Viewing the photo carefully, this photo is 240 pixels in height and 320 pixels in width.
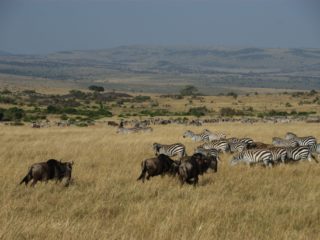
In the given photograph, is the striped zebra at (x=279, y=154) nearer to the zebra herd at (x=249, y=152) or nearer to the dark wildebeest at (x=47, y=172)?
the zebra herd at (x=249, y=152)

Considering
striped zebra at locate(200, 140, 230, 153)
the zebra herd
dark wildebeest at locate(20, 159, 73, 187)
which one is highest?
dark wildebeest at locate(20, 159, 73, 187)

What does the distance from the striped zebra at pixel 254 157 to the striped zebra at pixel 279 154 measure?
1.29 ft

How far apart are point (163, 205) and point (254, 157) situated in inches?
251

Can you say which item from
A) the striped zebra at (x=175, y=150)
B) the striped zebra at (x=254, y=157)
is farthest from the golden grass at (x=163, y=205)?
the striped zebra at (x=175, y=150)

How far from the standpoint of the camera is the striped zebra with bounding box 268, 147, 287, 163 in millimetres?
15234

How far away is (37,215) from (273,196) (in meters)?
4.61

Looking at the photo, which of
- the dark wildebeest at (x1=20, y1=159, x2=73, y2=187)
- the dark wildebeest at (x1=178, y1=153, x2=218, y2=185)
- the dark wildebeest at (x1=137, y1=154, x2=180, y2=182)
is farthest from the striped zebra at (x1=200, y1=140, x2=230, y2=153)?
the dark wildebeest at (x1=20, y1=159, x2=73, y2=187)

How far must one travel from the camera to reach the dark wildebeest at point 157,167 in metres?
11.9

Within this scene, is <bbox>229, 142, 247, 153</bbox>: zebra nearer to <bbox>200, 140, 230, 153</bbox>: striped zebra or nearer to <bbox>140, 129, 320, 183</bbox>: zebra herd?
<bbox>140, 129, 320, 183</bbox>: zebra herd

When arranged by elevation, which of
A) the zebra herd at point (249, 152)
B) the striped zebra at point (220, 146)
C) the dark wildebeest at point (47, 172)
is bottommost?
the striped zebra at point (220, 146)

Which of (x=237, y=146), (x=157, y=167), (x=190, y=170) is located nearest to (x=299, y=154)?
(x=237, y=146)

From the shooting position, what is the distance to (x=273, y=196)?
33.6 feet

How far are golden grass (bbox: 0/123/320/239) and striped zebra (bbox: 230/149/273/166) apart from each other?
557 mm

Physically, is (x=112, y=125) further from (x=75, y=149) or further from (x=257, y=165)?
(x=257, y=165)
